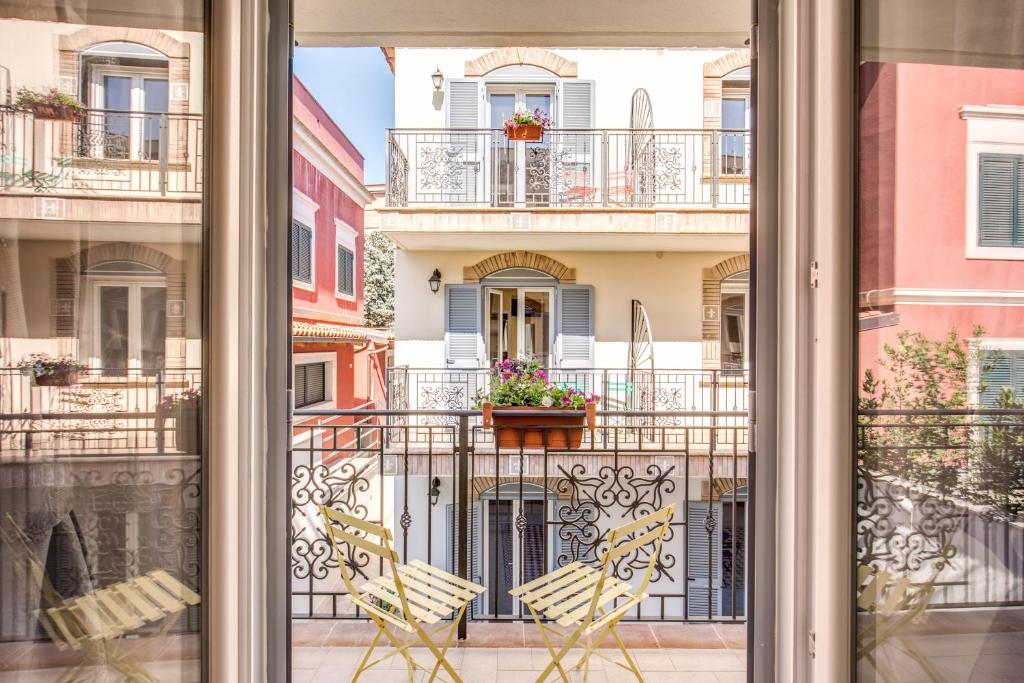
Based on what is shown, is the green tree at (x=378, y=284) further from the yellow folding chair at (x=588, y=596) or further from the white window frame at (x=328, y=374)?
the yellow folding chair at (x=588, y=596)

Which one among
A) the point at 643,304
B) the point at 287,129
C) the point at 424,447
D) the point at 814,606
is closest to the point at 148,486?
the point at 287,129

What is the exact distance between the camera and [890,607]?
1.34 meters

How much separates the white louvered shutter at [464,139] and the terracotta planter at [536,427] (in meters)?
4.93

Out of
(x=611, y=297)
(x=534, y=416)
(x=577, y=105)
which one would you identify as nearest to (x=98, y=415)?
(x=534, y=416)

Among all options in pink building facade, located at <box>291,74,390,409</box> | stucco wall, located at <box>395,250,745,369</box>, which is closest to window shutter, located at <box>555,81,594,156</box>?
stucco wall, located at <box>395,250,745,369</box>

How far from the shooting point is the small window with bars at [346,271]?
11.2 metres

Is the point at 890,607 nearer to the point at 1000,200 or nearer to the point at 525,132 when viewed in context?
the point at 1000,200

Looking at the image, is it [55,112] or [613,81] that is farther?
[613,81]

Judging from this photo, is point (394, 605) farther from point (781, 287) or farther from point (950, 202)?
point (950, 202)

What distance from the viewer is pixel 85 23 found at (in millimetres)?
1115

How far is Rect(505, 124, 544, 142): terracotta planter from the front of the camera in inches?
262

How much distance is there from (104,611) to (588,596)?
1790 millimetres

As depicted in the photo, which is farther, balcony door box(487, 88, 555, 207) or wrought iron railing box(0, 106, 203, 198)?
balcony door box(487, 88, 555, 207)

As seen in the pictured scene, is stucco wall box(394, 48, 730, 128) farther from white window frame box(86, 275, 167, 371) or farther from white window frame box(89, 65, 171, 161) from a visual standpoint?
white window frame box(86, 275, 167, 371)
